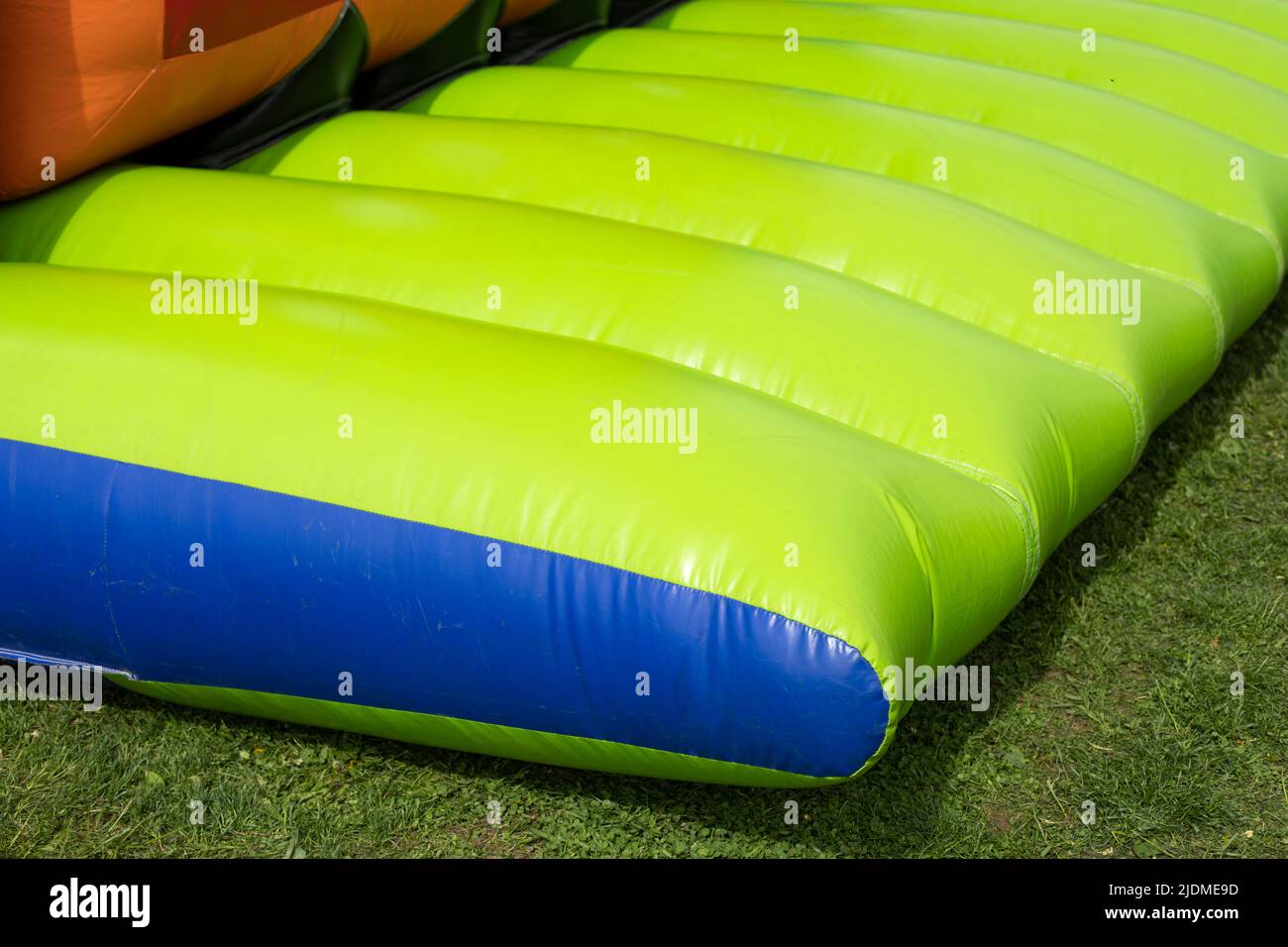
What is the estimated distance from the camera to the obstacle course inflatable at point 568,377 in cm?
178

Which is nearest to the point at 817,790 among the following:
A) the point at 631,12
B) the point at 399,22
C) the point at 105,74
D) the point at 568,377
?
the point at 568,377

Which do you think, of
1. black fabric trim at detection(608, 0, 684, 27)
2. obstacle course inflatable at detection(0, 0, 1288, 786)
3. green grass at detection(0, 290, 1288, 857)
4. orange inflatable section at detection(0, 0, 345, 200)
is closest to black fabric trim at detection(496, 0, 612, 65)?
black fabric trim at detection(608, 0, 684, 27)

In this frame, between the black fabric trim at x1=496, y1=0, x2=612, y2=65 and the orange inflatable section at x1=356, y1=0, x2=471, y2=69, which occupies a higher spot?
the black fabric trim at x1=496, y1=0, x2=612, y2=65

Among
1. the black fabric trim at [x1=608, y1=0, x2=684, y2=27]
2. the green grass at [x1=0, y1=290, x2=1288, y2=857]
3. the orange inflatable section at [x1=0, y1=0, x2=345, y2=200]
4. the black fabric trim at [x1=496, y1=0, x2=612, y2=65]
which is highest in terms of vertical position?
the black fabric trim at [x1=608, y1=0, x2=684, y2=27]

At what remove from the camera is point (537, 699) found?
1.83 meters

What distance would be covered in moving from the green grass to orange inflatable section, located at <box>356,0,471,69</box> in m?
1.42

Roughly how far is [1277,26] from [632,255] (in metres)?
2.36

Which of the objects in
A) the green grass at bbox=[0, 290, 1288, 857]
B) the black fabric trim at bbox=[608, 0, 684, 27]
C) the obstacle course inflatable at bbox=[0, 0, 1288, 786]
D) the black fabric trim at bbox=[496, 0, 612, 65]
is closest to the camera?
the obstacle course inflatable at bbox=[0, 0, 1288, 786]

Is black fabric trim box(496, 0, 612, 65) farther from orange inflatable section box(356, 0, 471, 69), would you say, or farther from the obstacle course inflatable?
the obstacle course inflatable

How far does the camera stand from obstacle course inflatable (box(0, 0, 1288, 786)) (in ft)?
5.82

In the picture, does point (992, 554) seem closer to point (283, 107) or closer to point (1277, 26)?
point (283, 107)

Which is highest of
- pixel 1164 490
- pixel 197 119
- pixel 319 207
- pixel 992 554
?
pixel 197 119

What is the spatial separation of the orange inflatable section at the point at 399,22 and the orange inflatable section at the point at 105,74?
32 centimetres

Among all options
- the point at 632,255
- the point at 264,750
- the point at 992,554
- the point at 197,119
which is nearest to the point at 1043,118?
the point at 632,255
